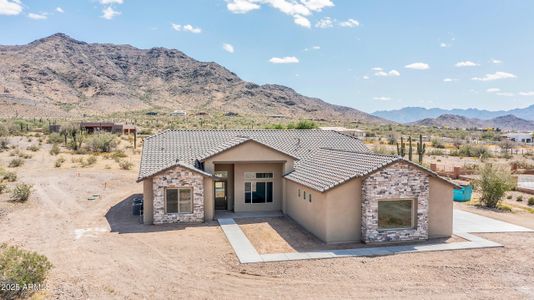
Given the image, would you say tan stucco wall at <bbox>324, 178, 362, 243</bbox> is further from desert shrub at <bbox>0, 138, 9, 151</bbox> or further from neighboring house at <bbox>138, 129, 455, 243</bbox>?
desert shrub at <bbox>0, 138, 9, 151</bbox>

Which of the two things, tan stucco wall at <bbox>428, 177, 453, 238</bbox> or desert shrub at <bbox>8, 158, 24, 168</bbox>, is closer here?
tan stucco wall at <bbox>428, 177, 453, 238</bbox>

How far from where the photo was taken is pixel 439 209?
19.1 metres

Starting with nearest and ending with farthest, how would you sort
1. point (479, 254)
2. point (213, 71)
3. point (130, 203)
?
point (479, 254), point (130, 203), point (213, 71)

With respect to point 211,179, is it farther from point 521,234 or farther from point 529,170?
point 529,170

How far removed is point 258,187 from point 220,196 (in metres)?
2.23

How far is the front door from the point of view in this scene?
2416 centimetres

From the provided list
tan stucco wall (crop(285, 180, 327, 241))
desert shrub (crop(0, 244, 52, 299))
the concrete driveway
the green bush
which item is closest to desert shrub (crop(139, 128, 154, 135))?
the green bush

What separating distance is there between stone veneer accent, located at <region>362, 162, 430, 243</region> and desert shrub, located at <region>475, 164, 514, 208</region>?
10367 millimetres

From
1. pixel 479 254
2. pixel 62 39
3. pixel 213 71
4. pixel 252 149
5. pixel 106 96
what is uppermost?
pixel 62 39

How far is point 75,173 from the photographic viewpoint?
3403 centimetres

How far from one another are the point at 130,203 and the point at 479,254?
18753 mm

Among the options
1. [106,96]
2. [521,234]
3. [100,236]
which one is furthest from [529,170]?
[106,96]

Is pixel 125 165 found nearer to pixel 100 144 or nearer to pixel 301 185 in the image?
pixel 100 144

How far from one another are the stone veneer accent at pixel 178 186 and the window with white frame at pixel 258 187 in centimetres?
344
